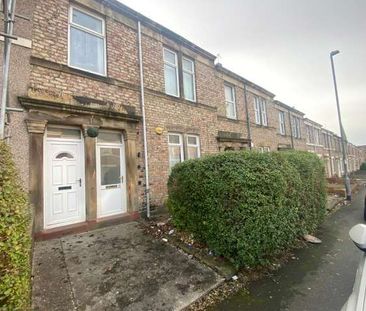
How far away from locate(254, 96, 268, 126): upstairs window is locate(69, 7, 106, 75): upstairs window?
448 inches

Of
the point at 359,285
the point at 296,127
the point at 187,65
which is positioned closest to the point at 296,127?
the point at 296,127

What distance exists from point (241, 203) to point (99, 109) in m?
4.70

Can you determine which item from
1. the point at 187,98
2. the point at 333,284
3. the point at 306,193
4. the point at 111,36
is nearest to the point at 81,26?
the point at 111,36

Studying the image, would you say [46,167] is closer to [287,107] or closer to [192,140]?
[192,140]

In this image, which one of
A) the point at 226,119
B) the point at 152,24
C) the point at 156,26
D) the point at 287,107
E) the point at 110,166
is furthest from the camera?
the point at 287,107

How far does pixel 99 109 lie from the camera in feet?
20.9

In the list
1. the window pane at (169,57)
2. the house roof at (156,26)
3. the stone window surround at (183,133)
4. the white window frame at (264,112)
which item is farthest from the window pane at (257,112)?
the window pane at (169,57)

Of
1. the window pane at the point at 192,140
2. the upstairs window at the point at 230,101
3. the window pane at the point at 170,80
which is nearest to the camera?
the window pane at the point at 170,80

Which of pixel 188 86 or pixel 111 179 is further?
pixel 188 86

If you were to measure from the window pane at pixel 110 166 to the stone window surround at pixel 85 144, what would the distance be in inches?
12.0

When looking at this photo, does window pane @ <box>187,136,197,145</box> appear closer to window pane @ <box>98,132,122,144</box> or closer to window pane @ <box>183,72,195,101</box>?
window pane @ <box>183,72,195,101</box>

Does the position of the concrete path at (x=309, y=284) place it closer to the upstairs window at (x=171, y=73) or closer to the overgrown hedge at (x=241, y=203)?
the overgrown hedge at (x=241, y=203)

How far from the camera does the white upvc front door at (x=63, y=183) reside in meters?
5.54

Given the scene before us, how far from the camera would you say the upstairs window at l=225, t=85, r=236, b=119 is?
13.2 meters
